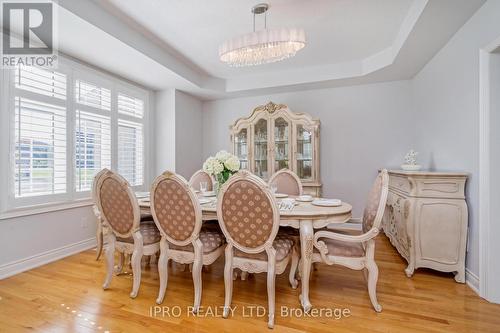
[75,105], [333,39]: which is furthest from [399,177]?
[75,105]

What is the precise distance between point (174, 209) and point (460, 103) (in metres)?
2.82

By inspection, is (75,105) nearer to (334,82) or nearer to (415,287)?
(334,82)

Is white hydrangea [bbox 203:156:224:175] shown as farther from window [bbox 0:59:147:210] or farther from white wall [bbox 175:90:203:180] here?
white wall [bbox 175:90:203:180]

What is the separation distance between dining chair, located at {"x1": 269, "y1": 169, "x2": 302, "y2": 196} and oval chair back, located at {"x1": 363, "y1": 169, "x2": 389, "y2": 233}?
1.05 meters

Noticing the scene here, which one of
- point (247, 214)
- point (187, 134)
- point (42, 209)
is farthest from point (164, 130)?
point (247, 214)

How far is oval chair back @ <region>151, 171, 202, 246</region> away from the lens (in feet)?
6.00

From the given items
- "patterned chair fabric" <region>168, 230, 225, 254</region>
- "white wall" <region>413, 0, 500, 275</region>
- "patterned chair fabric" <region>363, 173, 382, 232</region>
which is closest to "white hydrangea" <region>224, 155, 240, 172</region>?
"patterned chair fabric" <region>168, 230, 225, 254</region>

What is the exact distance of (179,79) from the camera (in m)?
3.80

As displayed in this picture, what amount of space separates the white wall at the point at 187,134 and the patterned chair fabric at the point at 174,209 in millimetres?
2489

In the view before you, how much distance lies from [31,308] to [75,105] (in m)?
2.23

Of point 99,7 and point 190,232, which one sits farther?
point 99,7

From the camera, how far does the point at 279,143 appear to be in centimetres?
423

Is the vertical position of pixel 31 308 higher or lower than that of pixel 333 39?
lower

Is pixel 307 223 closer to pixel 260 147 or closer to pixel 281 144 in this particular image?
pixel 281 144
